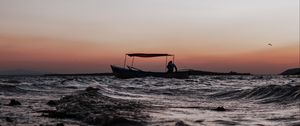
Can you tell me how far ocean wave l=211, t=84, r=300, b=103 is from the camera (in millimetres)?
21734

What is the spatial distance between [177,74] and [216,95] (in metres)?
34.4

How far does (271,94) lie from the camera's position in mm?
24516

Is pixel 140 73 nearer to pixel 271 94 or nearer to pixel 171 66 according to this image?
pixel 171 66

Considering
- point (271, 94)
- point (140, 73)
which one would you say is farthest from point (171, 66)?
point (271, 94)

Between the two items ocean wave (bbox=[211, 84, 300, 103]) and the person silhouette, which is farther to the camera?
the person silhouette

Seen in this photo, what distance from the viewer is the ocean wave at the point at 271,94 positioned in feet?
71.3

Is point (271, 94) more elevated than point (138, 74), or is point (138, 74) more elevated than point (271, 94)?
point (138, 74)

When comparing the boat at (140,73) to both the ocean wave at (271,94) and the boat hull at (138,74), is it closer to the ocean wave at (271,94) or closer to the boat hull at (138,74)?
the boat hull at (138,74)

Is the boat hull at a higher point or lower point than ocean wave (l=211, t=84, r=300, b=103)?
higher

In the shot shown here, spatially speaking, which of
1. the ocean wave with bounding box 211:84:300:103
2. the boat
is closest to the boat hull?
the boat

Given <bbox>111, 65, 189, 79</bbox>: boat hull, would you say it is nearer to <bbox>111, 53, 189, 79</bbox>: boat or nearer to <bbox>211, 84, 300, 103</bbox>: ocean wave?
<bbox>111, 53, 189, 79</bbox>: boat

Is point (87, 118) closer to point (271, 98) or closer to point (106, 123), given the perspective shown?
point (106, 123)

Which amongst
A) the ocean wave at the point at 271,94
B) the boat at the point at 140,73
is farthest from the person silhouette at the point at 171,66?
the ocean wave at the point at 271,94

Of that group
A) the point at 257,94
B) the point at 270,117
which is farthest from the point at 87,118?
the point at 257,94
